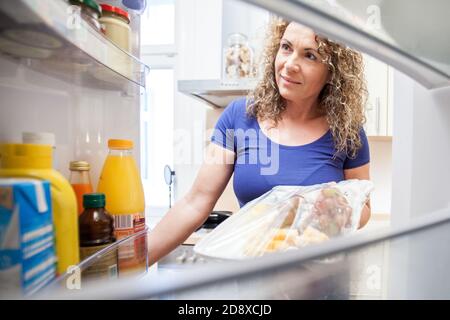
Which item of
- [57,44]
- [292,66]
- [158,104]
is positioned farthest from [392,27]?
[158,104]

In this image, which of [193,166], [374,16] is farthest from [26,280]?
[193,166]

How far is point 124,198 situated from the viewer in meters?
0.49

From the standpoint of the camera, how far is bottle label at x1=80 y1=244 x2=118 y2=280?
1.18ft

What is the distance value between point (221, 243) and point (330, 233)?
0.15m

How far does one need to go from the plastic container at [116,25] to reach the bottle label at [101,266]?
1.06 feet

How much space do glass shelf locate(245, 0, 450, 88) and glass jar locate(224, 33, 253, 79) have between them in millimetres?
1139

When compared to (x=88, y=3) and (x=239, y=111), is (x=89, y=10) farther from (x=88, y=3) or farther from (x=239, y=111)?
(x=239, y=111)

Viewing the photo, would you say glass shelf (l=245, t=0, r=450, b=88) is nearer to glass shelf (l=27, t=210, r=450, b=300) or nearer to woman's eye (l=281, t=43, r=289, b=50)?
glass shelf (l=27, t=210, r=450, b=300)

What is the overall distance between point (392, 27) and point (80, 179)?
44 centimetres

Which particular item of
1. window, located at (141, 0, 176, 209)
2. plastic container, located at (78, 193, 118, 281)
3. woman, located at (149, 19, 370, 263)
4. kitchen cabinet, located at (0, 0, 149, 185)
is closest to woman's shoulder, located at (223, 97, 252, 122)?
woman, located at (149, 19, 370, 263)

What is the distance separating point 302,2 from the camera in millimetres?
237

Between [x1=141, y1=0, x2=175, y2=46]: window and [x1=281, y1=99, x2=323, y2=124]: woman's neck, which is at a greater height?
[x1=141, y1=0, x2=175, y2=46]: window

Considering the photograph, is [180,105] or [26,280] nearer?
[26,280]

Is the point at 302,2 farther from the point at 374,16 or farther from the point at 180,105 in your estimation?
the point at 180,105
